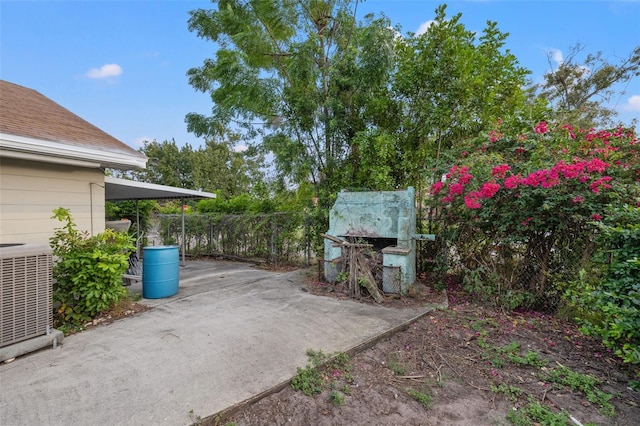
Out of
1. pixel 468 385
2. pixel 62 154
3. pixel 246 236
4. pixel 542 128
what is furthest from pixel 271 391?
pixel 246 236

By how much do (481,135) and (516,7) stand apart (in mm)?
2836

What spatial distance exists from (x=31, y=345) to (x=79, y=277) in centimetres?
79

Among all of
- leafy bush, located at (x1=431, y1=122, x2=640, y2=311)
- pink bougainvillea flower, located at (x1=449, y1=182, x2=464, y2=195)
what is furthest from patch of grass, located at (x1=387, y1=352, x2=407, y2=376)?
pink bougainvillea flower, located at (x1=449, y1=182, x2=464, y2=195)

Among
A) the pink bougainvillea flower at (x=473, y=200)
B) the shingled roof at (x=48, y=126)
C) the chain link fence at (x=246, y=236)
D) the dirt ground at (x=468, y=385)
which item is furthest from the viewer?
the chain link fence at (x=246, y=236)

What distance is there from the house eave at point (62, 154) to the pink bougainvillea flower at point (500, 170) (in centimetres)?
496

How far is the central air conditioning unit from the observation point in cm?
267

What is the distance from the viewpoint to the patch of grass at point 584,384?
217 cm

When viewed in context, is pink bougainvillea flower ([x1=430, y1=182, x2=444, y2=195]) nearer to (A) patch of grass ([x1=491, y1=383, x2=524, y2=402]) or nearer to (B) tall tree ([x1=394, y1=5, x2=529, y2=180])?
(B) tall tree ([x1=394, y1=5, x2=529, y2=180])

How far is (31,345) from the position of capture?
277cm

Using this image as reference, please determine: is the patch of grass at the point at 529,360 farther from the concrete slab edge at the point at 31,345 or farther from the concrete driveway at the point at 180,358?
the concrete slab edge at the point at 31,345

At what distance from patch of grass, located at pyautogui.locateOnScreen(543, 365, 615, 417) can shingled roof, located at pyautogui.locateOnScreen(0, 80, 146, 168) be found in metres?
5.35

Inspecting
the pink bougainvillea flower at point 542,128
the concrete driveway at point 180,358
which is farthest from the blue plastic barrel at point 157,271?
the pink bougainvillea flower at point 542,128

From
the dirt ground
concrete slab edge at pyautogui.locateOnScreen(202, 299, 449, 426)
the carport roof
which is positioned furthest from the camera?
the carport roof

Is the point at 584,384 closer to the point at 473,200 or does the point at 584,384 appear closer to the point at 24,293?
the point at 473,200
